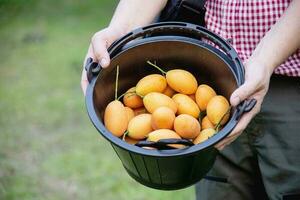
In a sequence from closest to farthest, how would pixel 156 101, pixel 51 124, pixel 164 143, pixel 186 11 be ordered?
pixel 164 143
pixel 156 101
pixel 186 11
pixel 51 124

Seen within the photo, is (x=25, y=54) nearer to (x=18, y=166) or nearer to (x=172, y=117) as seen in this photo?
(x=18, y=166)

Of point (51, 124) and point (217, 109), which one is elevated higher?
point (217, 109)

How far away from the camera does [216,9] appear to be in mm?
999

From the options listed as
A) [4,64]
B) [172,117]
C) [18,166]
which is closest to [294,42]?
[172,117]

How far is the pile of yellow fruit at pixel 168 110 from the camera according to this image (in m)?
0.83

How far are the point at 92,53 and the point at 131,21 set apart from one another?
13cm

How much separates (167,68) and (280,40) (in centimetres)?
23

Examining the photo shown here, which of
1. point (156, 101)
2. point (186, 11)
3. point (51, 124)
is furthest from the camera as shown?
point (51, 124)

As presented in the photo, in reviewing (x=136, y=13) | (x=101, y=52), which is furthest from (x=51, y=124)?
(x=101, y=52)

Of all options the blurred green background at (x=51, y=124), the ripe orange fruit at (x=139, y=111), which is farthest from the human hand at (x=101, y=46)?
the blurred green background at (x=51, y=124)

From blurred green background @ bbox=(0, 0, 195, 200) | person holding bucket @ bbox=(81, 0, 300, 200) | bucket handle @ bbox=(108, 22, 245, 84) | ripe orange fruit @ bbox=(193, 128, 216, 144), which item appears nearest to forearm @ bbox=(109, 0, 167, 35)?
person holding bucket @ bbox=(81, 0, 300, 200)

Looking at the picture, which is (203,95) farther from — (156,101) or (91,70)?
(91,70)

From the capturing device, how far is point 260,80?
2.78 feet

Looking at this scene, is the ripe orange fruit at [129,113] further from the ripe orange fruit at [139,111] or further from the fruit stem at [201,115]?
the fruit stem at [201,115]
